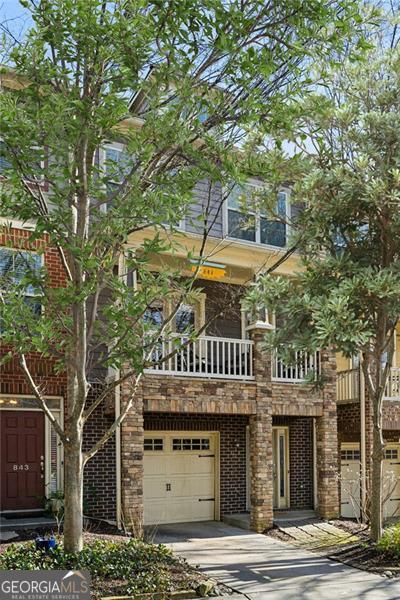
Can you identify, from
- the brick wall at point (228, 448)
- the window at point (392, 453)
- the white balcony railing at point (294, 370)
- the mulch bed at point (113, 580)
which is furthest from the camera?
the window at point (392, 453)

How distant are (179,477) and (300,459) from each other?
3324 mm

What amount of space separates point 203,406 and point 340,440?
17.6 ft

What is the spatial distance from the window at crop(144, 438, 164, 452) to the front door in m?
3.03

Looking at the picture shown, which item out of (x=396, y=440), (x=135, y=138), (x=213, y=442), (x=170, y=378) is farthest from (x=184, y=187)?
(x=396, y=440)

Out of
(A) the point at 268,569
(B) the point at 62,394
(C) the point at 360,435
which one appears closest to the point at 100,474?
(B) the point at 62,394

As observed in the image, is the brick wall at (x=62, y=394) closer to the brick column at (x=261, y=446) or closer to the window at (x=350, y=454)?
the brick column at (x=261, y=446)

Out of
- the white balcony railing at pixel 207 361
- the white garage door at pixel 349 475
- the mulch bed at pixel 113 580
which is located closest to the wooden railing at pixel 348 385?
the white garage door at pixel 349 475

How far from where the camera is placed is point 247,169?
349 inches

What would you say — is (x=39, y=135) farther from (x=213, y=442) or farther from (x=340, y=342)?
(x=213, y=442)

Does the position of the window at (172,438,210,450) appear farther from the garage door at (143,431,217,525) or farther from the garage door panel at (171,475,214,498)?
the garage door panel at (171,475,214,498)

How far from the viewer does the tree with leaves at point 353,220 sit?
1158 cm

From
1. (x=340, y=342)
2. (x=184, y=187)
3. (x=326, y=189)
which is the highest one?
(x=326, y=189)

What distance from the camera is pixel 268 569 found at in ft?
36.5

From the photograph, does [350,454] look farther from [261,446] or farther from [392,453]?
[261,446]
